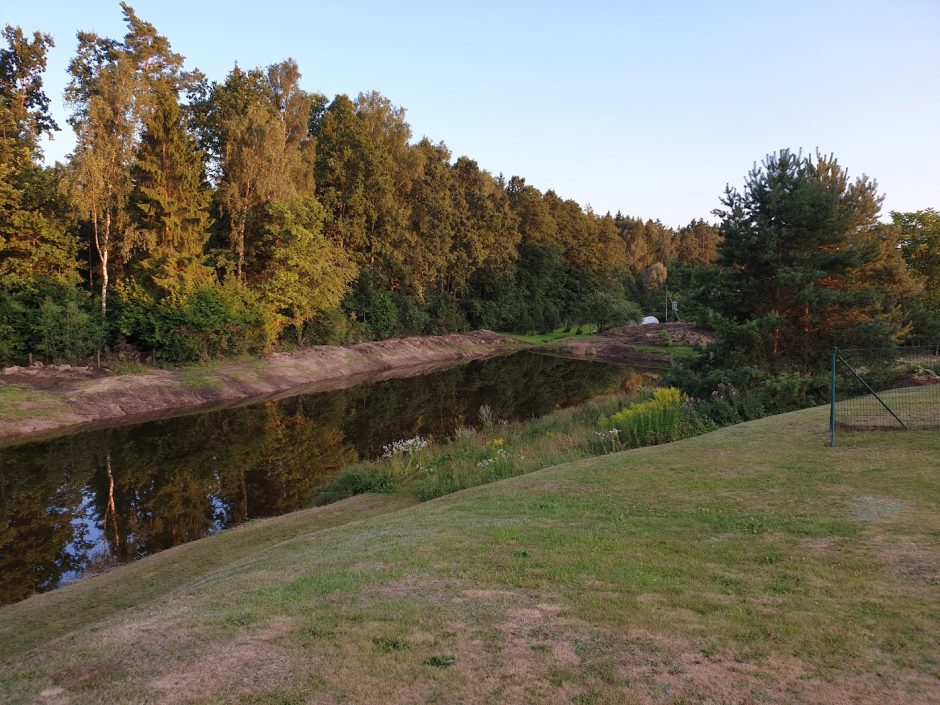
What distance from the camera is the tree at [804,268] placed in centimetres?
2031

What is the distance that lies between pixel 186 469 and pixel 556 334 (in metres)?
66.0

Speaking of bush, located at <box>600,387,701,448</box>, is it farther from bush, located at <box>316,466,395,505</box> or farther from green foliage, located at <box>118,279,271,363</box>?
green foliage, located at <box>118,279,271,363</box>

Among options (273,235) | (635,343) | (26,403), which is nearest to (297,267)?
(273,235)

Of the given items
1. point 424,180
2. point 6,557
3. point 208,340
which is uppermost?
point 424,180

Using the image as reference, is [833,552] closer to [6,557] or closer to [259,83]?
[6,557]

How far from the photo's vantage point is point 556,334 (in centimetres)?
8144

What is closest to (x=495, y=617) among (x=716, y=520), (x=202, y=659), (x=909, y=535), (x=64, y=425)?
(x=202, y=659)

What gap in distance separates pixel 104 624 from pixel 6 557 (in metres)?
8.75

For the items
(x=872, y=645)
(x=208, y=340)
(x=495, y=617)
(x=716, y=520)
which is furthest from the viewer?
(x=208, y=340)

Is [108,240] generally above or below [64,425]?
above

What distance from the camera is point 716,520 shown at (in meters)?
7.99

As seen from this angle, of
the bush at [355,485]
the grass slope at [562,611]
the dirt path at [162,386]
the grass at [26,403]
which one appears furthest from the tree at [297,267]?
the grass slope at [562,611]

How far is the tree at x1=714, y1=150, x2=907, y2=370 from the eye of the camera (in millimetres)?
20312

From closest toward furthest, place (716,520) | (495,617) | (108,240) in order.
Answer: (495,617)
(716,520)
(108,240)
